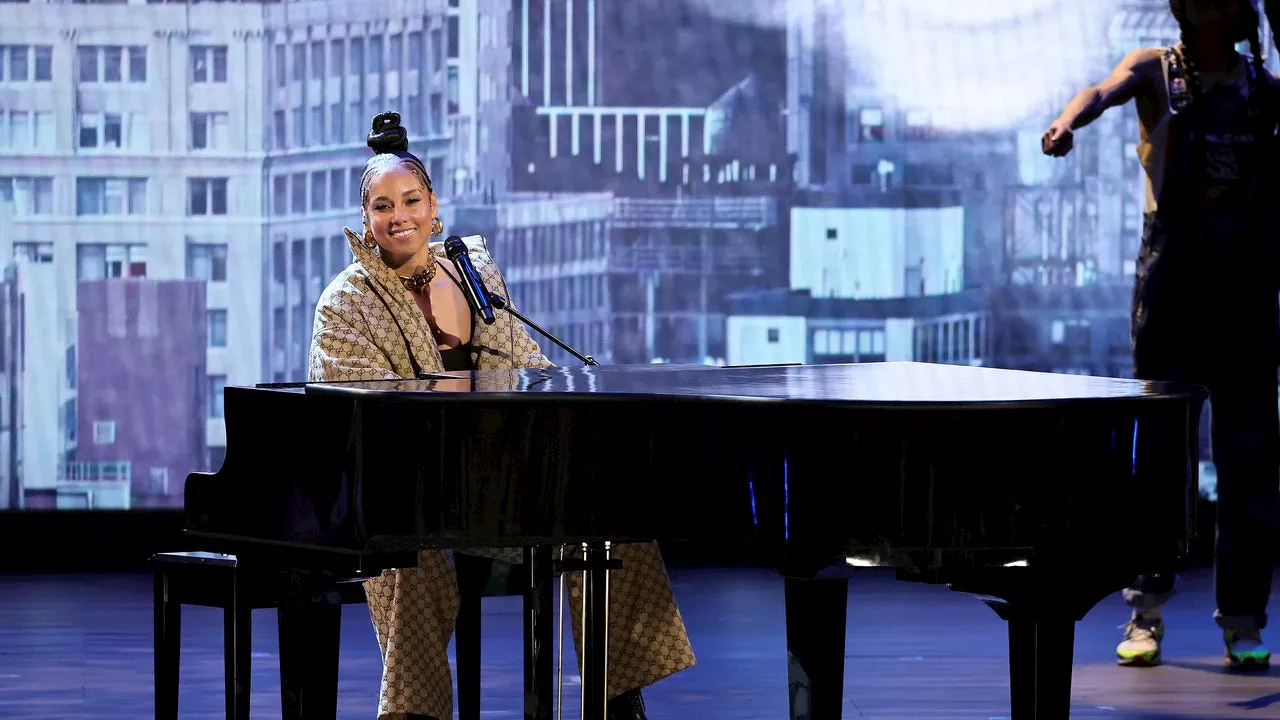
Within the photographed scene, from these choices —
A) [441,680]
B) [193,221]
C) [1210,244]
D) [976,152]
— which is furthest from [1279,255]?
[193,221]

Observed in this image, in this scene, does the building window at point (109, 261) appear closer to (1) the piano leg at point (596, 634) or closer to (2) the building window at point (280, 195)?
(2) the building window at point (280, 195)

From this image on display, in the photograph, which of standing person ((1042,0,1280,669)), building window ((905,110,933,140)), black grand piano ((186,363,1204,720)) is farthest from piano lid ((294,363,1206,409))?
building window ((905,110,933,140))

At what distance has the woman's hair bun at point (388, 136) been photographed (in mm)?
4035

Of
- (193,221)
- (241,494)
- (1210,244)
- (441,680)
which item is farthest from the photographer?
(193,221)

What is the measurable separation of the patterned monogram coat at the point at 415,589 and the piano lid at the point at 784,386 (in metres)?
0.31

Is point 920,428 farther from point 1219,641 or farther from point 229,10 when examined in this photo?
point 229,10

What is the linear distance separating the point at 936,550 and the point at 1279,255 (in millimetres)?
2222

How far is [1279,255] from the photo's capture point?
4.73 m

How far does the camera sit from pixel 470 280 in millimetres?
A: 3592

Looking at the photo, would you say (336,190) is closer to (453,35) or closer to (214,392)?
(453,35)

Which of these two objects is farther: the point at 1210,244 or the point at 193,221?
the point at 193,221

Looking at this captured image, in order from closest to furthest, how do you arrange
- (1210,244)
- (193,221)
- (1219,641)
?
(1210,244) < (1219,641) < (193,221)

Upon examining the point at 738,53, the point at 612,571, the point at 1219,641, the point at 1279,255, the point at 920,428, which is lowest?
the point at 1219,641

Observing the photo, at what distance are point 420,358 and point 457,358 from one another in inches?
7.9
